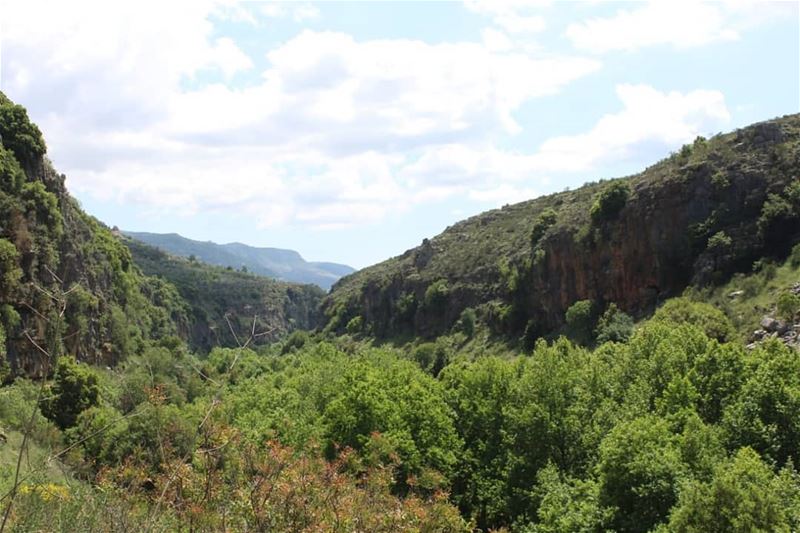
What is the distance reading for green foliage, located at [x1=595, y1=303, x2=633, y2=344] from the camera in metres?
61.2

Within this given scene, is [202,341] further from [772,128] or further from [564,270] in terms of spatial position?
[772,128]

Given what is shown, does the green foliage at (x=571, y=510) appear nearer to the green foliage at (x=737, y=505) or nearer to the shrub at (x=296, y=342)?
the green foliage at (x=737, y=505)

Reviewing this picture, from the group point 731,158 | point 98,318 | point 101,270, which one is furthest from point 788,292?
point 101,270

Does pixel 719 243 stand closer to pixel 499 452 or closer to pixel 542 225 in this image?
pixel 542 225

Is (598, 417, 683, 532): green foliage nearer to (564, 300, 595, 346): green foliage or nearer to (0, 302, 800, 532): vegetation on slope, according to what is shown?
(0, 302, 800, 532): vegetation on slope

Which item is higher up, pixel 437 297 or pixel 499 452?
pixel 437 297

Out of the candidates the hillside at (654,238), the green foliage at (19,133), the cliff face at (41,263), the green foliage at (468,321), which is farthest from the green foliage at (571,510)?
the green foliage at (468,321)

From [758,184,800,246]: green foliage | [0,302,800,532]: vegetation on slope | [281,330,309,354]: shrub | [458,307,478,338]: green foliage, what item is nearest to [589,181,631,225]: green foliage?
[758,184,800,246]: green foliage

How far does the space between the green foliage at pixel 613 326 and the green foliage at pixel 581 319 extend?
6.92 feet

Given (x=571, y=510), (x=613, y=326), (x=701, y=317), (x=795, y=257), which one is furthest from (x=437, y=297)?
(x=571, y=510)

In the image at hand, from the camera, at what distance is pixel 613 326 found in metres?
61.9

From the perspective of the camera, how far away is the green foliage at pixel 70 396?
52.2m

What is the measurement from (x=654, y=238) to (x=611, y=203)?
7.37 metres

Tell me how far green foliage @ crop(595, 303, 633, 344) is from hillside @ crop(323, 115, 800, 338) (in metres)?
2.85
